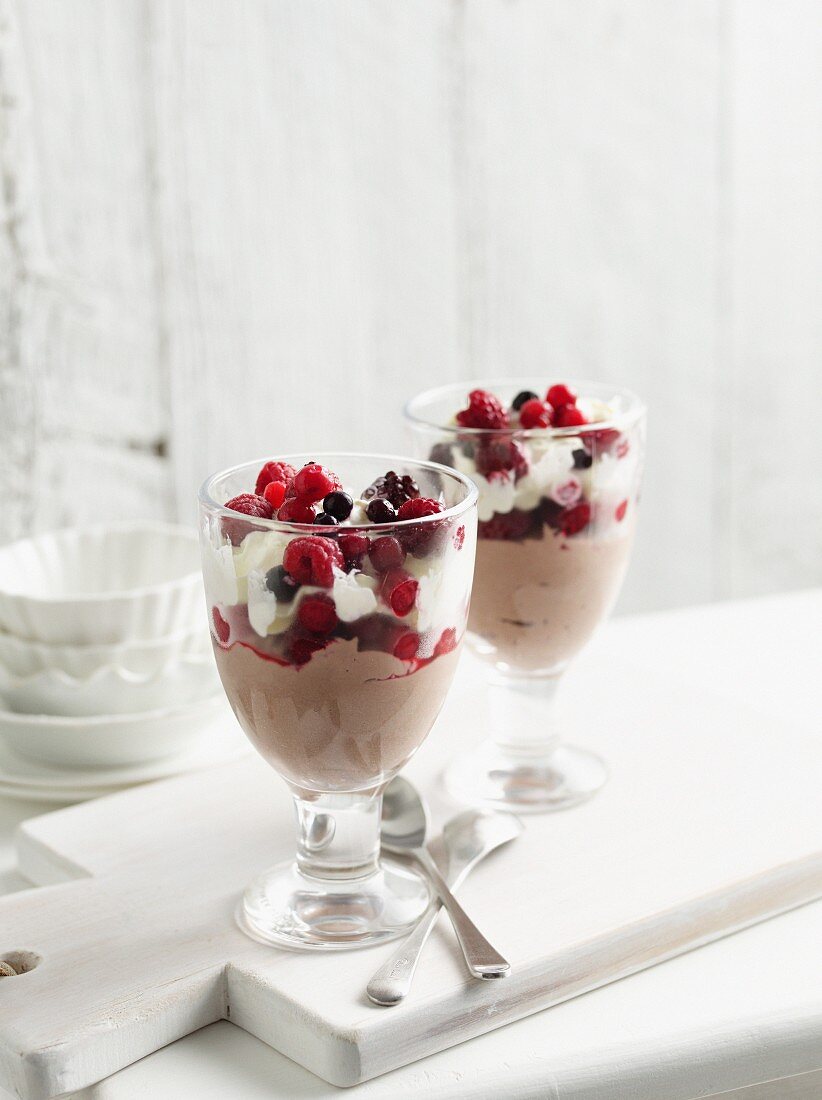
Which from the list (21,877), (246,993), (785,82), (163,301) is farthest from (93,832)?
(785,82)

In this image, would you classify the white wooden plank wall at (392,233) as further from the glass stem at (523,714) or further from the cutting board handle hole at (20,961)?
the cutting board handle hole at (20,961)

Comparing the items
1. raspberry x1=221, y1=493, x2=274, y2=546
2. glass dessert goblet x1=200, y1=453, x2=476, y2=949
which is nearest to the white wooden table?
glass dessert goblet x1=200, y1=453, x2=476, y2=949

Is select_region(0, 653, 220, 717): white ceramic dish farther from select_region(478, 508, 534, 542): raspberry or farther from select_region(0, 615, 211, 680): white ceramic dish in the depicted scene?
select_region(478, 508, 534, 542): raspberry

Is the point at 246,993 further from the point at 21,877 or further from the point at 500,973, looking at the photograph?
the point at 21,877

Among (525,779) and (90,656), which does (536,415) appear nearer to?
(525,779)

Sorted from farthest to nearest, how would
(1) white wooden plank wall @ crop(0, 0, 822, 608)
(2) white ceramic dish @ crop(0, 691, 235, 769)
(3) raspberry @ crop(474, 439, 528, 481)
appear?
1. (1) white wooden plank wall @ crop(0, 0, 822, 608)
2. (2) white ceramic dish @ crop(0, 691, 235, 769)
3. (3) raspberry @ crop(474, 439, 528, 481)

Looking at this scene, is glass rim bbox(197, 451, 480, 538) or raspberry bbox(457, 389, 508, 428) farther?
raspberry bbox(457, 389, 508, 428)

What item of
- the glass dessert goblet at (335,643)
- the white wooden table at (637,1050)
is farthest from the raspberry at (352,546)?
the white wooden table at (637,1050)

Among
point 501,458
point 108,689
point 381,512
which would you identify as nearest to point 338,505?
point 381,512
